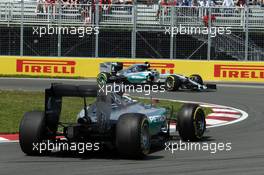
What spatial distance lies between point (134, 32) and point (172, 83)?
5895mm

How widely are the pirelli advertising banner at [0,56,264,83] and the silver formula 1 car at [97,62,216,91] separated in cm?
383

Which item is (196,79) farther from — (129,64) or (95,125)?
(95,125)

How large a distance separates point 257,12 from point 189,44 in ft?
10.00

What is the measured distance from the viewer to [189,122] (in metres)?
11.8

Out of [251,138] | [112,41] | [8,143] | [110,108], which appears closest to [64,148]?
[110,108]

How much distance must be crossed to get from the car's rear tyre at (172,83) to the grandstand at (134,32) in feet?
17.3

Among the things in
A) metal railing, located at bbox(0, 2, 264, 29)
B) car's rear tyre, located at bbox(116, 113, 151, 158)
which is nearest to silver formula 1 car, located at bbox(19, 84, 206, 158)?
car's rear tyre, located at bbox(116, 113, 151, 158)

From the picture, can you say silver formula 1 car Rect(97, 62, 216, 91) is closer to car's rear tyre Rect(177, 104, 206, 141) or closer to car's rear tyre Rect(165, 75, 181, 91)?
car's rear tyre Rect(165, 75, 181, 91)

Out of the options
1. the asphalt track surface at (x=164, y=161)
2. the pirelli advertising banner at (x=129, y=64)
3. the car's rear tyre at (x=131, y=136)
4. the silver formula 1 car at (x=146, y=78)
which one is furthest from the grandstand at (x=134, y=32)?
the car's rear tyre at (x=131, y=136)

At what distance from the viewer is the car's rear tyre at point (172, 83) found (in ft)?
74.7

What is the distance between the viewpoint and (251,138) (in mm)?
12766

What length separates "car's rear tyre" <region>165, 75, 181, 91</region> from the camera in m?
22.8

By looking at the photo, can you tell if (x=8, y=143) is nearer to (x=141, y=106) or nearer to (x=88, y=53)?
(x=141, y=106)

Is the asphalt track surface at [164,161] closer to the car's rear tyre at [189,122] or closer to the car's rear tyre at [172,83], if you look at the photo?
the car's rear tyre at [189,122]
